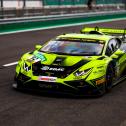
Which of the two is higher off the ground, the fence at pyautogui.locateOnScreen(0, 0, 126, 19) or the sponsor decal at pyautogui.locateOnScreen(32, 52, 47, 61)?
the sponsor decal at pyautogui.locateOnScreen(32, 52, 47, 61)

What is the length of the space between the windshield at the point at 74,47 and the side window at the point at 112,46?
197 mm

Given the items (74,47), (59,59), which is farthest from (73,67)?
(74,47)

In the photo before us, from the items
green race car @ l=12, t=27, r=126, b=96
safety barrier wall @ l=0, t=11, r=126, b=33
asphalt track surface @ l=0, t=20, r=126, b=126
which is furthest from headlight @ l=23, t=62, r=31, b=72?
safety barrier wall @ l=0, t=11, r=126, b=33

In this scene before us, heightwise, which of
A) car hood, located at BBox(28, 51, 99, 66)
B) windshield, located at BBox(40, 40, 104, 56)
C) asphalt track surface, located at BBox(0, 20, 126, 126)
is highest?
windshield, located at BBox(40, 40, 104, 56)

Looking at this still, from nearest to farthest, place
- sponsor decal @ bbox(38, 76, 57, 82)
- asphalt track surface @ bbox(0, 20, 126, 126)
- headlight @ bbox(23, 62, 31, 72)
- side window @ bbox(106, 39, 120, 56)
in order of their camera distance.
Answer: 1. asphalt track surface @ bbox(0, 20, 126, 126)
2. sponsor decal @ bbox(38, 76, 57, 82)
3. headlight @ bbox(23, 62, 31, 72)
4. side window @ bbox(106, 39, 120, 56)

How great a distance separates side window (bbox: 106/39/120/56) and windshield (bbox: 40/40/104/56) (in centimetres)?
20

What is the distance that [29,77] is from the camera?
9.04 metres

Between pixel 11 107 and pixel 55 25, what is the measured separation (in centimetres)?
2275

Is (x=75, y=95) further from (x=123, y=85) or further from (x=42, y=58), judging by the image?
(x=123, y=85)

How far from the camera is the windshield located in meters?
10.0

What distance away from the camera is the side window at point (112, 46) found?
33.8ft

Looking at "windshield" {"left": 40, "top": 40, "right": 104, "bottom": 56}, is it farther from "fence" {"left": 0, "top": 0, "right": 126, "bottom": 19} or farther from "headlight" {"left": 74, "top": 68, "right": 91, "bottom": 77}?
"fence" {"left": 0, "top": 0, "right": 126, "bottom": 19}

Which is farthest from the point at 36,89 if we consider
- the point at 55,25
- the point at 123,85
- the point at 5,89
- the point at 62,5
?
the point at 62,5

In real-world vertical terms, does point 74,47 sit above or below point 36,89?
above
